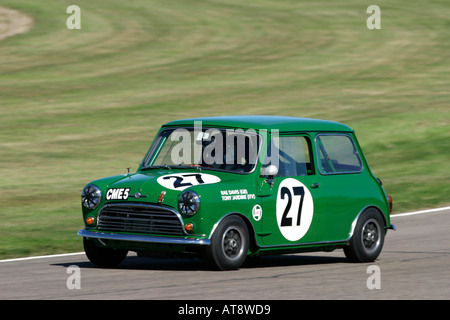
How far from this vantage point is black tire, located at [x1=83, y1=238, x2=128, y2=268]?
10688 mm

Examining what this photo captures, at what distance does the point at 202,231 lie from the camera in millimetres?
9859

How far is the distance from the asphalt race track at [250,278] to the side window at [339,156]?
1.10 metres

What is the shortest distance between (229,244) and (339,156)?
2.10 meters

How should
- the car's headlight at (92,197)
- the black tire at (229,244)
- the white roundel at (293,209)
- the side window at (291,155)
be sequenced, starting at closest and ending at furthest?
1. the black tire at (229,244)
2. the car's headlight at (92,197)
3. the white roundel at (293,209)
4. the side window at (291,155)

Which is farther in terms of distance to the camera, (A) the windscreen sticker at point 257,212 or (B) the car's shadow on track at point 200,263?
(B) the car's shadow on track at point 200,263

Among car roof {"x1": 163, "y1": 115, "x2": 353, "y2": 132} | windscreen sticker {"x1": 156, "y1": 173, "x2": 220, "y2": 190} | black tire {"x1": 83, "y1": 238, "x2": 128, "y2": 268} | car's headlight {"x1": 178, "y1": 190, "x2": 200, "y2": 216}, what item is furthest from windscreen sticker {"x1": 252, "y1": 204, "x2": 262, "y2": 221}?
black tire {"x1": 83, "y1": 238, "x2": 128, "y2": 268}

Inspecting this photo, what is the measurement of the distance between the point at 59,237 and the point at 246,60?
64.7ft

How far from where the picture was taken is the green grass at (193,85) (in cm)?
1941

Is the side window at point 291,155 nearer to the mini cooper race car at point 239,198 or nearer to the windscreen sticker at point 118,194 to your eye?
the mini cooper race car at point 239,198

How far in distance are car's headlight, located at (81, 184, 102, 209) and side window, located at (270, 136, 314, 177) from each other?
1911 mm

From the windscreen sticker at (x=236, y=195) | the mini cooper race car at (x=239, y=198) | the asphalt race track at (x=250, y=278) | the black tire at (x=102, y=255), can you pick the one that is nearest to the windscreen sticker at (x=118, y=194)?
the mini cooper race car at (x=239, y=198)

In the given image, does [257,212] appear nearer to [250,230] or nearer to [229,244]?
[250,230]

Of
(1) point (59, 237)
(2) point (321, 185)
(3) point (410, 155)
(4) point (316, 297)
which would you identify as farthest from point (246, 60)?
(4) point (316, 297)

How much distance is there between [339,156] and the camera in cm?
1149
